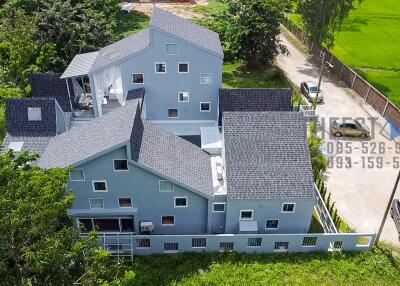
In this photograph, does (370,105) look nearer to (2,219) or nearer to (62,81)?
(62,81)

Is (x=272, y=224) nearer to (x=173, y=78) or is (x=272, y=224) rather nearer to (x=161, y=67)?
(x=173, y=78)

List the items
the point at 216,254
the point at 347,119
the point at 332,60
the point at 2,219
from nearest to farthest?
1. the point at 2,219
2. the point at 216,254
3. the point at 347,119
4. the point at 332,60

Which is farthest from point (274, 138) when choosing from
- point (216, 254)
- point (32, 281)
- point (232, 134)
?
point (32, 281)

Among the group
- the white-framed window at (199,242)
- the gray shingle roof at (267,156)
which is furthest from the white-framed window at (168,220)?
the gray shingle roof at (267,156)

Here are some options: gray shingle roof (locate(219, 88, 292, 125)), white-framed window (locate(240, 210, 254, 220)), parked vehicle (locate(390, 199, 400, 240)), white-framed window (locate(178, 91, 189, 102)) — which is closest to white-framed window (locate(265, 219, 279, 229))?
Result: white-framed window (locate(240, 210, 254, 220))

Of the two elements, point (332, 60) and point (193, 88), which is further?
point (332, 60)

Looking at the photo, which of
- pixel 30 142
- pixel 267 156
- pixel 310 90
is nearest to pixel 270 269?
pixel 267 156

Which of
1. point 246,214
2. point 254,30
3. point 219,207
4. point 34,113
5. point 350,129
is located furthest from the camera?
point 254,30
